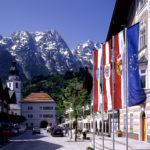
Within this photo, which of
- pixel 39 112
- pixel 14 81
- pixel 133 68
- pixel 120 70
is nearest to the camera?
pixel 133 68

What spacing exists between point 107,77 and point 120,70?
71.3 inches

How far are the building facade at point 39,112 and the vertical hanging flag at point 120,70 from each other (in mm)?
117390

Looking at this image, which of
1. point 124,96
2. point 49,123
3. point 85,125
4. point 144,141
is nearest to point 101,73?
point 124,96

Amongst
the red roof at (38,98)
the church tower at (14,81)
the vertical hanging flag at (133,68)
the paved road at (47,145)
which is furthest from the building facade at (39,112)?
the vertical hanging flag at (133,68)

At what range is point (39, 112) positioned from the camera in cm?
13312

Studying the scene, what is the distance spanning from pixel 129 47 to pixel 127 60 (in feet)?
1.86

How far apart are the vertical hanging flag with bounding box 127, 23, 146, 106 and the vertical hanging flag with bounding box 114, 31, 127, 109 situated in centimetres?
56

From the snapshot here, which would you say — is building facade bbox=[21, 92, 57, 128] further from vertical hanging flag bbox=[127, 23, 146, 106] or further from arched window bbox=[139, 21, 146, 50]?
vertical hanging flag bbox=[127, 23, 146, 106]

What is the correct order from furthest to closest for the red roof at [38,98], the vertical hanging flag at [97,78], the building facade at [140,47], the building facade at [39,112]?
the red roof at [38,98] < the building facade at [39,112] < the building facade at [140,47] < the vertical hanging flag at [97,78]

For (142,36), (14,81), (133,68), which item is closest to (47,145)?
(142,36)

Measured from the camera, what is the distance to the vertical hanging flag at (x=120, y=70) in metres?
15.5

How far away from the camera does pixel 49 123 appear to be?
433 feet

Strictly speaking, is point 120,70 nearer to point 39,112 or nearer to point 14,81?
point 39,112

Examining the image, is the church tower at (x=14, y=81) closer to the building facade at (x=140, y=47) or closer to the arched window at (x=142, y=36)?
the building facade at (x=140, y=47)
